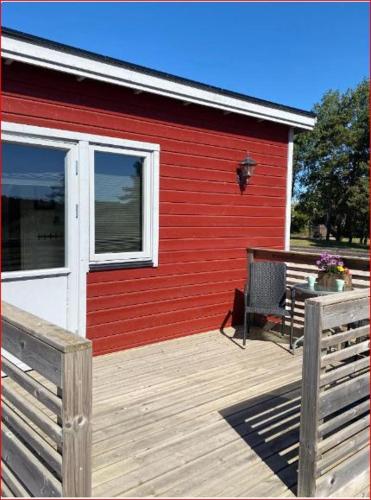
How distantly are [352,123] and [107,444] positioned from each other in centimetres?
2756

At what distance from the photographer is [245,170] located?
468 cm

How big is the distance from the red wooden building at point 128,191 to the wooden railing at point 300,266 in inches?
10.8

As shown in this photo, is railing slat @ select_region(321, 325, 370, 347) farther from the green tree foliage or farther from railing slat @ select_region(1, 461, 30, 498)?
the green tree foliage

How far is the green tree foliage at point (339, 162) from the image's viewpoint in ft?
82.6

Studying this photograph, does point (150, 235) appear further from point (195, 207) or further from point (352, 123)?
point (352, 123)

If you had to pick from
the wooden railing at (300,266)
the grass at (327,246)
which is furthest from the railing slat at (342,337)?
the grass at (327,246)

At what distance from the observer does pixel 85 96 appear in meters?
3.51

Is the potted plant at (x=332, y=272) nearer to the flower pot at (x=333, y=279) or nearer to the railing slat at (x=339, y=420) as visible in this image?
the flower pot at (x=333, y=279)

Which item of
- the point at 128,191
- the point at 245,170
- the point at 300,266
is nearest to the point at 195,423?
the point at 128,191

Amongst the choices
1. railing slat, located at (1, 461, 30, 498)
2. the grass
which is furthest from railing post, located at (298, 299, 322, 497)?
the grass

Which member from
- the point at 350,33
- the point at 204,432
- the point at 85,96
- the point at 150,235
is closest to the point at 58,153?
the point at 85,96

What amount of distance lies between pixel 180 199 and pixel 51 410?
2998mm

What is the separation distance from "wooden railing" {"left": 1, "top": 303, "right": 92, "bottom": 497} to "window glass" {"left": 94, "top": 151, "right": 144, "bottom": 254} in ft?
6.65

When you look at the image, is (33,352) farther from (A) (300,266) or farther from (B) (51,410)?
(A) (300,266)
